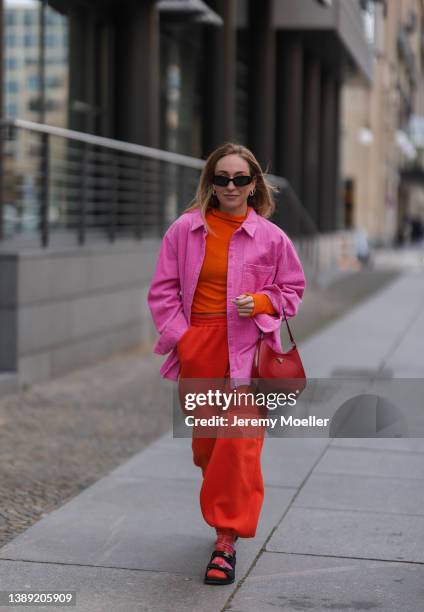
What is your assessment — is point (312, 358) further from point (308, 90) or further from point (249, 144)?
point (308, 90)

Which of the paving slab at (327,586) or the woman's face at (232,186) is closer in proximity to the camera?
the paving slab at (327,586)

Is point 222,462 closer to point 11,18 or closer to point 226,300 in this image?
point 226,300

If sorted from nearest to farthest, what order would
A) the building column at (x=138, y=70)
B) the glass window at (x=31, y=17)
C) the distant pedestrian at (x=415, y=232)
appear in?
the glass window at (x=31, y=17) → the building column at (x=138, y=70) → the distant pedestrian at (x=415, y=232)

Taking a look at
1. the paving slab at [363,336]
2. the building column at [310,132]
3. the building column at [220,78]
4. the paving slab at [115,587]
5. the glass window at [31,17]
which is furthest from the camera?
the building column at [310,132]

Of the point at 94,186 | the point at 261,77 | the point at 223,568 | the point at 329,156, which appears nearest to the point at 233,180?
the point at 223,568

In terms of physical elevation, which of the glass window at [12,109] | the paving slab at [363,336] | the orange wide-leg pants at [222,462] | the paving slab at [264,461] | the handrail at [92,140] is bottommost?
the paving slab at [264,461]

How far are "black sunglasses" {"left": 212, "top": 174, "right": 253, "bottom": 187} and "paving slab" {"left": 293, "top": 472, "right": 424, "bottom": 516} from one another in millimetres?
1983

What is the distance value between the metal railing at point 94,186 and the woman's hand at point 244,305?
6869mm

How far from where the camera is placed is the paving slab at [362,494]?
19.2 ft

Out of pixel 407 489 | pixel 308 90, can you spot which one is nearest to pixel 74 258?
pixel 407 489

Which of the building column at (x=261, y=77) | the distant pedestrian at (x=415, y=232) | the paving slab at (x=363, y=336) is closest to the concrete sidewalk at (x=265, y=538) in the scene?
the paving slab at (x=363, y=336)

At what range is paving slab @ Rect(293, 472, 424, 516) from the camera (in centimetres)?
586

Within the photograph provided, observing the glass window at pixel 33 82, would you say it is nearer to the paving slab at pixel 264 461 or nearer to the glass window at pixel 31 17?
the glass window at pixel 31 17

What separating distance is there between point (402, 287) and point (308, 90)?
7315 mm
